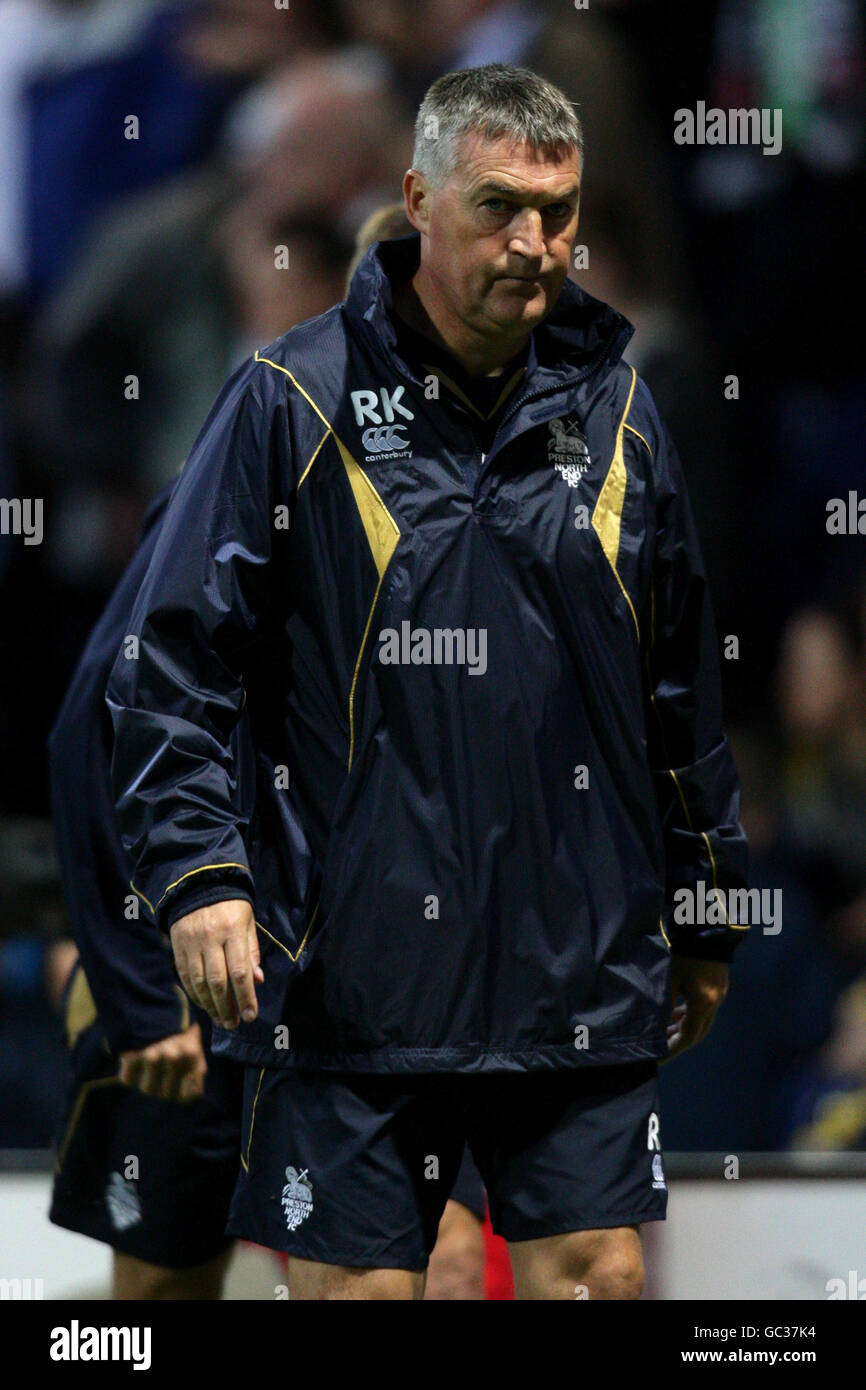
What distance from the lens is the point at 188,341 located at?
5.36m

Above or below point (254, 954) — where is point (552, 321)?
above

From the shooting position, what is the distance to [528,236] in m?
2.42

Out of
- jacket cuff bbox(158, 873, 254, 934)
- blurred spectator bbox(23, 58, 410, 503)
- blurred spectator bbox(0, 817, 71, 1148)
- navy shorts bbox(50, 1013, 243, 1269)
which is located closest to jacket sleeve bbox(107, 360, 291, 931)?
jacket cuff bbox(158, 873, 254, 934)

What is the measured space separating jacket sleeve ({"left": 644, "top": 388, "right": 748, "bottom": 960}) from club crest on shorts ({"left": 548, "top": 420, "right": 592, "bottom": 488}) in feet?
0.45

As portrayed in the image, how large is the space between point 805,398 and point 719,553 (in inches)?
17.9

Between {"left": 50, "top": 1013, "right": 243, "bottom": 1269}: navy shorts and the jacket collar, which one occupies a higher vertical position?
the jacket collar

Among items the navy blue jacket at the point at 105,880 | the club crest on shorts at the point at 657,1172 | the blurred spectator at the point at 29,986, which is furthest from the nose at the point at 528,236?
the blurred spectator at the point at 29,986

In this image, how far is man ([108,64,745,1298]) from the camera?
2.38 meters

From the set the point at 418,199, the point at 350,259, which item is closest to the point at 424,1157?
the point at 418,199

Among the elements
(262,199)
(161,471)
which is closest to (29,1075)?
(161,471)

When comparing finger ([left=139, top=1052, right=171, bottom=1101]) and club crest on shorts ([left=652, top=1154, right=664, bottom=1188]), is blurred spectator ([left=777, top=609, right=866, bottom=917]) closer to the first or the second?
finger ([left=139, top=1052, right=171, bottom=1101])

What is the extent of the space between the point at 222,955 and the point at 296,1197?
33 cm

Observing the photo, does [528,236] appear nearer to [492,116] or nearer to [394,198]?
[492,116]

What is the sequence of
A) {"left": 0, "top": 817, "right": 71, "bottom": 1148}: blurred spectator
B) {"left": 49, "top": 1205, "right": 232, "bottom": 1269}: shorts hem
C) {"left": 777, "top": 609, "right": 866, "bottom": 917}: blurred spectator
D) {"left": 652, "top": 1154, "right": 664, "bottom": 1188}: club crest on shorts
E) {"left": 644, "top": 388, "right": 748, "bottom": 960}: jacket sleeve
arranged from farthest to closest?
{"left": 777, "top": 609, "right": 866, "bottom": 917}: blurred spectator, {"left": 0, "top": 817, "right": 71, "bottom": 1148}: blurred spectator, {"left": 49, "top": 1205, "right": 232, "bottom": 1269}: shorts hem, {"left": 644, "top": 388, "right": 748, "bottom": 960}: jacket sleeve, {"left": 652, "top": 1154, "right": 664, "bottom": 1188}: club crest on shorts
